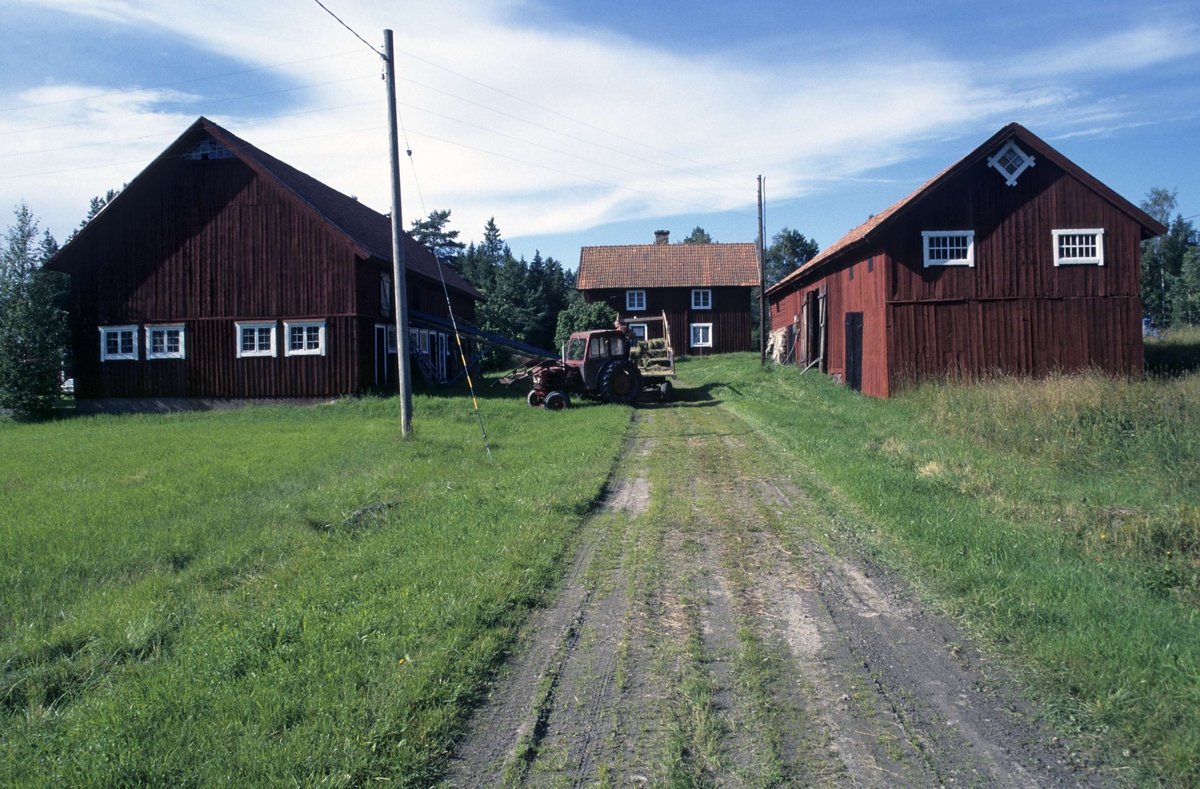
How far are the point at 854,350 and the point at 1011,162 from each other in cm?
631

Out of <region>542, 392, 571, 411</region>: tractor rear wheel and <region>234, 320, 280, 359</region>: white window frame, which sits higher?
<region>234, 320, 280, 359</region>: white window frame

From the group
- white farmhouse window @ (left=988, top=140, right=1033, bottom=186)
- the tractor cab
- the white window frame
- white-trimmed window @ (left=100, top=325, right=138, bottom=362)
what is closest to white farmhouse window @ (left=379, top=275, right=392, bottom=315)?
the white window frame

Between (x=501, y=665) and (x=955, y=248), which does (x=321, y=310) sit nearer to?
(x=955, y=248)

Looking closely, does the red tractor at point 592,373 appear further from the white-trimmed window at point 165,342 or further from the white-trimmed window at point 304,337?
the white-trimmed window at point 165,342

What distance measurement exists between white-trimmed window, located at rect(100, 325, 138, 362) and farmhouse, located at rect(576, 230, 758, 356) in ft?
82.1

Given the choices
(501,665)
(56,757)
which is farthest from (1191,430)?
(56,757)

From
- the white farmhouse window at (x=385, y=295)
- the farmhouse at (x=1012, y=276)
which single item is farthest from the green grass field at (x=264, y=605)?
the white farmhouse window at (x=385, y=295)

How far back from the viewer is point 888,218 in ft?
62.7

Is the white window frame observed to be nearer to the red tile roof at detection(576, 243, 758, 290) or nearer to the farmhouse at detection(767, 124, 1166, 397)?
the farmhouse at detection(767, 124, 1166, 397)

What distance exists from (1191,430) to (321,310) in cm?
2137

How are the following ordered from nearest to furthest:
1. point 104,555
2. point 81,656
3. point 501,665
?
1. point 501,665
2. point 81,656
3. point 104,555

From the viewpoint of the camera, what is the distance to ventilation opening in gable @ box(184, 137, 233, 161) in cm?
2352

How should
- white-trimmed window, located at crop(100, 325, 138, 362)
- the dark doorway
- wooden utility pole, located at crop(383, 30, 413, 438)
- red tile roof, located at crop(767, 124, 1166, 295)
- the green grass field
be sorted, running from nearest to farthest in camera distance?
the green grass field
wooden utility pole, located at crop(383, 30, 413, 438)
red tile roof, located at crop(767, 124, 1166, 295)
the dark doorway
white-trimmed window, located at crop(100, 325, 138, 362)

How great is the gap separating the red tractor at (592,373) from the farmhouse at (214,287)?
6.87m
